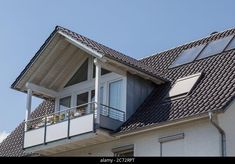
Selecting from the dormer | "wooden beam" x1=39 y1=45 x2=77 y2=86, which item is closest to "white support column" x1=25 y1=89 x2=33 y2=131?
the dormer

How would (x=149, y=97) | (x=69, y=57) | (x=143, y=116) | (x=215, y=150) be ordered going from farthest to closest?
1. (x=69, y=57)
2. (x=149, y=97)
3. (x=143, y=116)
4. (x=215, y=150)

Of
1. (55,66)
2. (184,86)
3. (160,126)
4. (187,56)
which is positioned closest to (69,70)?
(55,66)

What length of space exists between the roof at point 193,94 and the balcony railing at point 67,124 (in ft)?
3.30

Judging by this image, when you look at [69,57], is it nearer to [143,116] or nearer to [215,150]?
[143,116]

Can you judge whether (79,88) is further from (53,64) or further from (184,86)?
(184,86)

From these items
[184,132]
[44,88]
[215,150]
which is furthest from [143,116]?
[44,88]

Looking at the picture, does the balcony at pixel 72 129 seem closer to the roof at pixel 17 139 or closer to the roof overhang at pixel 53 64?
the roof overhang at pixel 53 64

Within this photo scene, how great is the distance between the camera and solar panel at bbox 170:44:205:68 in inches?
1034

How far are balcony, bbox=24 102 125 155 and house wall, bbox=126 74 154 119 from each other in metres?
0.52

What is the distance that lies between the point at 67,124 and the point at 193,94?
4.98 metres

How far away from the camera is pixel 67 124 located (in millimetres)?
23531

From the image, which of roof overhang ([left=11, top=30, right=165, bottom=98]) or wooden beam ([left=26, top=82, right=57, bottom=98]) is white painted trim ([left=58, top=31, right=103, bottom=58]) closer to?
roof overhang ([left=11, top=30, right=165, bottom=98])
